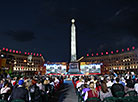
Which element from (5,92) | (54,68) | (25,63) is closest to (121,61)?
(54,68)

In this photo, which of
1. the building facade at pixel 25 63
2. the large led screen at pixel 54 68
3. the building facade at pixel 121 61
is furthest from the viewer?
the building facade at pixel 25 63

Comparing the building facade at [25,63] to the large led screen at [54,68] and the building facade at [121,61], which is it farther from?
the building facade at [121,61]

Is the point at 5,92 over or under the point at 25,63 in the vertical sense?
under

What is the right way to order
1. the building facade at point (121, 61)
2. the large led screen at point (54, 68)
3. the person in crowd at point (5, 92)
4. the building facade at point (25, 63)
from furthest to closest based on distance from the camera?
the building facade at point (25, 63) < the building facade at point (121, 61) < the large led screen at point (54, 68) < the person in crowd at point (5, 92)

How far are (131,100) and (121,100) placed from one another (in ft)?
0.88

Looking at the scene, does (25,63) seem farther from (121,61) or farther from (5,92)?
(5,92)

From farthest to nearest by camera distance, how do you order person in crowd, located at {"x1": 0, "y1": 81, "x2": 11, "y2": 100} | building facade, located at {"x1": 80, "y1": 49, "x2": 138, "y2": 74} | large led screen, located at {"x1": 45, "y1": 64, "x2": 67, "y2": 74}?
building facade, located at {"x1": 80, "y1": 49, "x2": 138, "y2": 74}, large led screen, located at {"x1": 45, "y1": 64, "x2": 67, "y2": 74}, person in crowd, located at {"x1": 0, "y1": 81, "x2": 11, "y2": 100}

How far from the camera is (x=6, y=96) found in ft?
21.0

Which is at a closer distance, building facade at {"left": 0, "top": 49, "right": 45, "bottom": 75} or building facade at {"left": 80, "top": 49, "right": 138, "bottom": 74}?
building facade at {"left": 80, "top": 49, "right": 138, "bottom": 74}

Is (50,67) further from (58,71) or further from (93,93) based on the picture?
(93,93)

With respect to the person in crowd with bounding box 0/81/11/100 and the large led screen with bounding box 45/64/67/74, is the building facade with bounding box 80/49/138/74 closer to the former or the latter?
the large led screen with bounding box 45/64/67/74

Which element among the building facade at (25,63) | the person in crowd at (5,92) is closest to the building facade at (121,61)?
the building facade at (25,63)

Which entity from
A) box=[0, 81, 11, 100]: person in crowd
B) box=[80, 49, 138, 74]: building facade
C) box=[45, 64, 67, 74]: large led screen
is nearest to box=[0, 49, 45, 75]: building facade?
box=[45, 64, 67, 74]: large led screen

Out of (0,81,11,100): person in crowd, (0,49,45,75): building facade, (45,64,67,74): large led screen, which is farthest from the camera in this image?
(0,49,45,75): building facade
